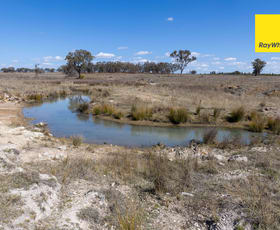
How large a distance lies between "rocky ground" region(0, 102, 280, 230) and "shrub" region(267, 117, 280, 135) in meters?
5.44

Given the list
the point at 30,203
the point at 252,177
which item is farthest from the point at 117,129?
the point at 30,203

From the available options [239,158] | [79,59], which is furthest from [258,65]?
[239,158]

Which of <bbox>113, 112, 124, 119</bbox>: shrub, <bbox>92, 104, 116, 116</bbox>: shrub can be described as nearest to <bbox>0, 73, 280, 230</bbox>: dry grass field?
<bbox>113, 112, 124, 119</bbox>: shrub

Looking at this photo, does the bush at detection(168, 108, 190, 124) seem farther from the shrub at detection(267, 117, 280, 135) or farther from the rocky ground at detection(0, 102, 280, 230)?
the rocky ground at detection(0, 102, 280, 230)

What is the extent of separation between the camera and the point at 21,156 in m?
6.34

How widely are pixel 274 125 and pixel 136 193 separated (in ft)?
34.1

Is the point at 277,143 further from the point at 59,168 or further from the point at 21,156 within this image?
the point at 21,156

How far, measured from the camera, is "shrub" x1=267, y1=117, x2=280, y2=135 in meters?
11.6

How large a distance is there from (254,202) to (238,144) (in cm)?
540

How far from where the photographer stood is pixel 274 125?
12.1m

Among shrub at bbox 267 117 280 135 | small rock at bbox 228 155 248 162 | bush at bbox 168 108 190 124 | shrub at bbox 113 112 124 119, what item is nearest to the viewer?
small rock at bbox 228 155 248 162

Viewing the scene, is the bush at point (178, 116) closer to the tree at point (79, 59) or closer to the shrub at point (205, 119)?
the shrub at point (205, 119)

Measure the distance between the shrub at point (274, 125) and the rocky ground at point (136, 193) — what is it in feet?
17.9

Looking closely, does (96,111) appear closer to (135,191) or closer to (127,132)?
(127,132)
